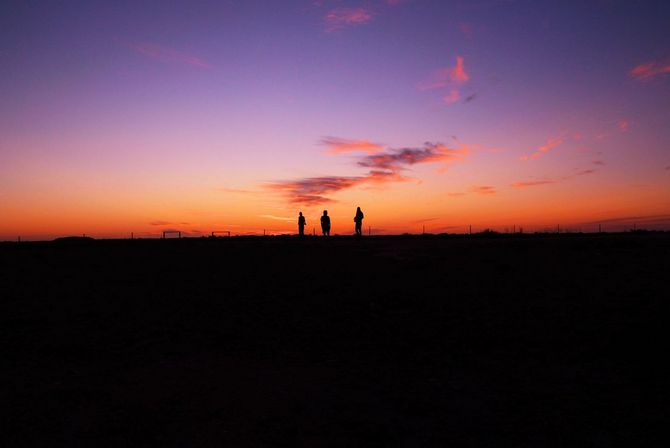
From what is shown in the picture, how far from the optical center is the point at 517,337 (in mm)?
12383

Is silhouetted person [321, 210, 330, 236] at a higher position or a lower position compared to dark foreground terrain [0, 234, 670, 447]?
higher

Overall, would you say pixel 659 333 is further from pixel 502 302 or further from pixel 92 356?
pixel 92 356

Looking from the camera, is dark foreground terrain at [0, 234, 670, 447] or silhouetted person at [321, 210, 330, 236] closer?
dark foreground terrain at [0, 234, 670, 447]

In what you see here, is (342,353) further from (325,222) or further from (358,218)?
(325,222)

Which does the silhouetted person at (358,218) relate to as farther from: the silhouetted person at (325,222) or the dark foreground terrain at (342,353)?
the dark foreground terrain at (342,353)

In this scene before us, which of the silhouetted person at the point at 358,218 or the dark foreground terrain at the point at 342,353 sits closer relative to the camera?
the dark foreground terrain at the point at 342,353

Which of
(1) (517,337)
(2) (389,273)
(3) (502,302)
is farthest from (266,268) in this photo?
(1) (517,337)

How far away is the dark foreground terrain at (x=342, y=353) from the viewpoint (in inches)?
302

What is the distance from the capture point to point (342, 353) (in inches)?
456

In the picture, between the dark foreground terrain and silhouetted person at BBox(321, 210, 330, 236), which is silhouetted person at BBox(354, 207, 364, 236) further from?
the dark foreground terrain

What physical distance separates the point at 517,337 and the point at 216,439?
7.99m

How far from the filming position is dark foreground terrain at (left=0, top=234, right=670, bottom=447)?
25.1 feet

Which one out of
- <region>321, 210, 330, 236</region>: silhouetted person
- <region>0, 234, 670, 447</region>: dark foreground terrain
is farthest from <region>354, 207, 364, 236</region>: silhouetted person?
<region>0, 234, 670, 447</region>: dark foreground terrain

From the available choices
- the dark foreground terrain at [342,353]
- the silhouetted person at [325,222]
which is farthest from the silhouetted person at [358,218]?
the dark foreground terrain at [342,353]
